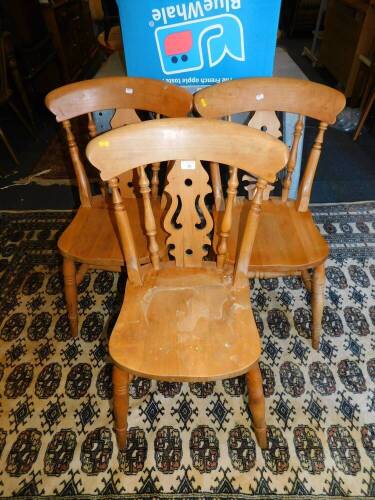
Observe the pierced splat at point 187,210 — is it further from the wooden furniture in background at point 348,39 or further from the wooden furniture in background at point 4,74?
the wooden furniture in background at point 348,39

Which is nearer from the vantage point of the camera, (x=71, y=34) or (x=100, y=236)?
(x=100, y=236)

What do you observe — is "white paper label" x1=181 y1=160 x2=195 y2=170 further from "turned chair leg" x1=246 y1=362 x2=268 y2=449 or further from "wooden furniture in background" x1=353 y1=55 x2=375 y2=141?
"wooden furniture in background" x1=353 y1=55 x2=375 y2=141

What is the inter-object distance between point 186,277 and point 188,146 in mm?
400

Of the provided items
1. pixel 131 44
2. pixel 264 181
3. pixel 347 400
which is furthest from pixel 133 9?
pixel 347 400

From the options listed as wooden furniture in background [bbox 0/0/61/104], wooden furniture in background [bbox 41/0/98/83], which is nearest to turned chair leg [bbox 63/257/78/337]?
wooden furniture in background [bbox 0/0/61/104]

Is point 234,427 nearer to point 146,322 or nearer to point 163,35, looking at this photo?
point 146,322

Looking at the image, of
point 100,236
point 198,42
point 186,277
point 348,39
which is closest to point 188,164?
point 186,277

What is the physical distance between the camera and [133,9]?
3.79ft

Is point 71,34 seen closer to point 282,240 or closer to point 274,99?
point 274,99

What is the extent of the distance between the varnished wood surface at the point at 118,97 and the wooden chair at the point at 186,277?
1.01 feet

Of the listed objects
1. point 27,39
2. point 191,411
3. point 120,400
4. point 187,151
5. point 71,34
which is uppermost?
point 187,151

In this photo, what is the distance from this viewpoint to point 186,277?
102cm

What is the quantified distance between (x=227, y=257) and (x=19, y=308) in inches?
39.8

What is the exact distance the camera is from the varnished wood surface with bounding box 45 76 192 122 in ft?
3.52
